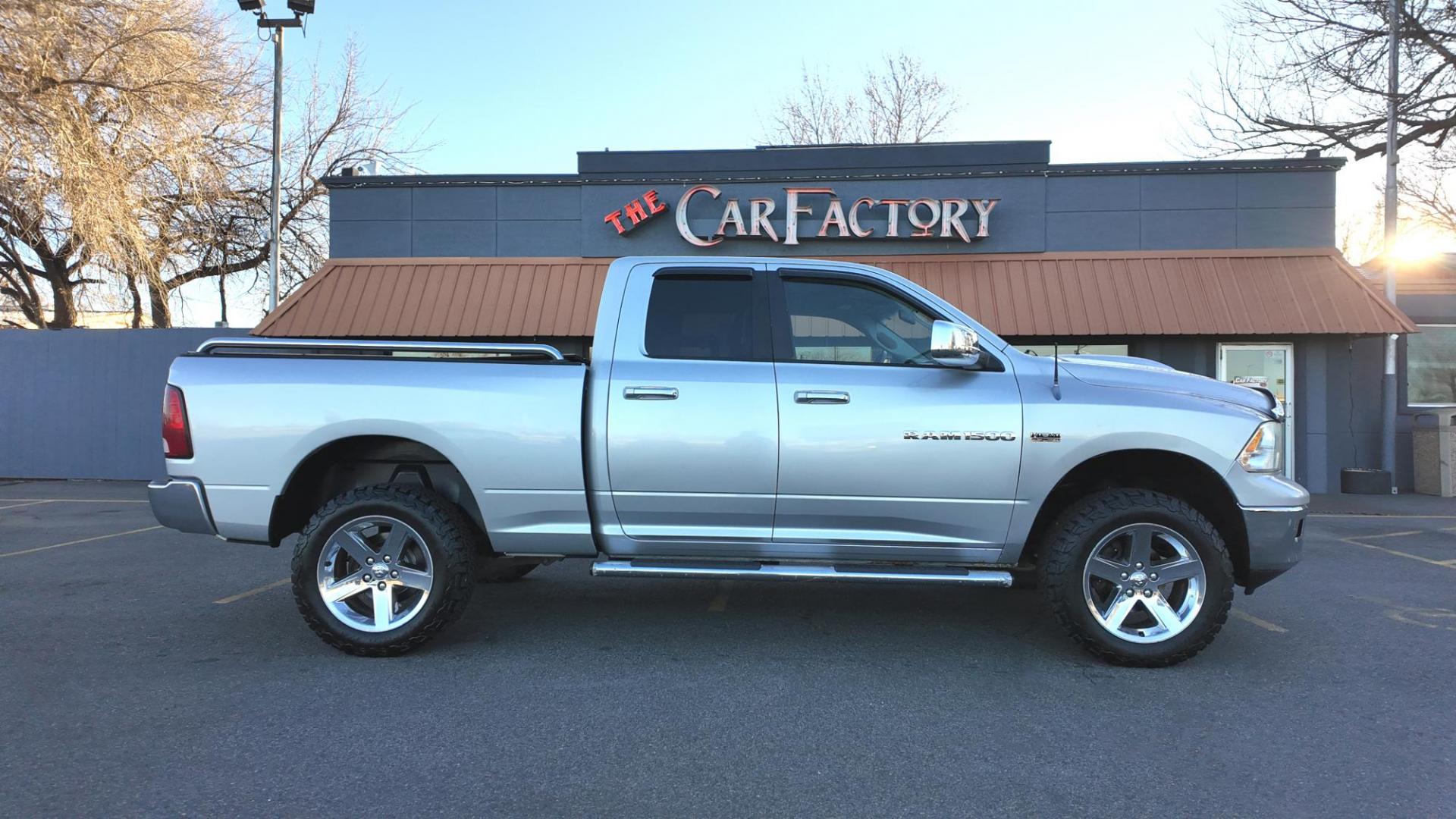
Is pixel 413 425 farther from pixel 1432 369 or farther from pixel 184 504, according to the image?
pixel 1432 369

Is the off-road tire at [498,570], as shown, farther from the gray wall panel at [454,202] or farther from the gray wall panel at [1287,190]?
the gray wall panel at [1287,190]

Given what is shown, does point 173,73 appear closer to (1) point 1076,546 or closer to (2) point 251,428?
(2) point 251,428

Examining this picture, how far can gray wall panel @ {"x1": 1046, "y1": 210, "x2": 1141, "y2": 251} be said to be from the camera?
12742mm

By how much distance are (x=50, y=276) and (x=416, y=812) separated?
22.2 metres

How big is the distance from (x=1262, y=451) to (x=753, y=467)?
263 centimetres

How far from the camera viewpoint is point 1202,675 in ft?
14.0

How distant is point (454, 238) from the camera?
45.1ft

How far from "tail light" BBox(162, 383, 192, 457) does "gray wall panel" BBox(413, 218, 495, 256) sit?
9548 mm

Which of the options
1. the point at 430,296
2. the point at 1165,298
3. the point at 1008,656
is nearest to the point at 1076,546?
the point at 1008,656

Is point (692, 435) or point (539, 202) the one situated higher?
point (539, 202)

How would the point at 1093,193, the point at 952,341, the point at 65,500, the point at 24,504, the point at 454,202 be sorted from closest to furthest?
the point at 952,341 < the point at 24,504 < the point at 65,500 < the point at 1093,193 < the point at 454,202

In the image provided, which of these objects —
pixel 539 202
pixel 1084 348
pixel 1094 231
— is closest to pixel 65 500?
pixel 539 202

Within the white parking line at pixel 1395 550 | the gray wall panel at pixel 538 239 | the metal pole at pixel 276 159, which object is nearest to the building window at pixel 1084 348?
the white parking line at pixel 1395 550

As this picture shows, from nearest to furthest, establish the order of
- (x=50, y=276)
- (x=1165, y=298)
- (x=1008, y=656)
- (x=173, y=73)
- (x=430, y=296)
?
(x=1008, y=656) → (x=1165, y=298) → (x=430, y=296) → (x=173, y=73) → (x=50, y=276)
